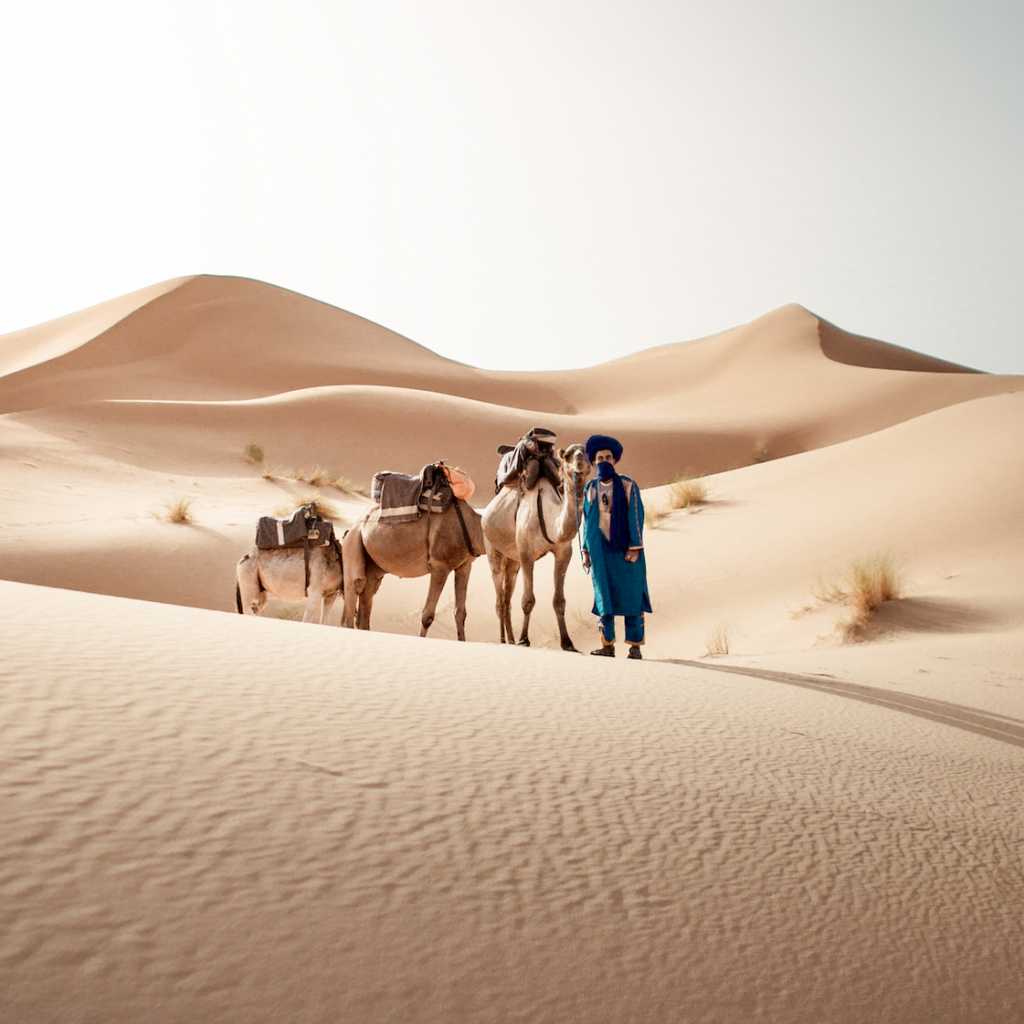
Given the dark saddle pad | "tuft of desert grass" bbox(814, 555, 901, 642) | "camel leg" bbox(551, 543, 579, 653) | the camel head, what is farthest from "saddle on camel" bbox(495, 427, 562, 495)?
"tuft of desert grass" bbox(814, 555, 901, 642)

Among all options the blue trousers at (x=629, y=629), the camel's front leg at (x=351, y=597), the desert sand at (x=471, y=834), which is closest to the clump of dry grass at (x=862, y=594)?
the blue trousers at (x=629, y=629)

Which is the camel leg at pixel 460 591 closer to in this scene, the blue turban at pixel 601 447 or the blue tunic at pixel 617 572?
the blue tunic at pixel 617 572

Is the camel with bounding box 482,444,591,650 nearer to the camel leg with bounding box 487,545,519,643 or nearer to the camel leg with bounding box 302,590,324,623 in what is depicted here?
the camel leg with bounding box 487,545,519,643

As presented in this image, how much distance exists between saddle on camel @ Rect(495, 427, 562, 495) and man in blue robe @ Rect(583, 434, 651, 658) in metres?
1.21

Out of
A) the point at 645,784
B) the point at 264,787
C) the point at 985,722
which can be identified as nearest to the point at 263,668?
the point at 264,787

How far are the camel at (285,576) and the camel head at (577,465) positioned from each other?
11.5ft

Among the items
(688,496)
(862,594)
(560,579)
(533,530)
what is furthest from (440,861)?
(688,496)

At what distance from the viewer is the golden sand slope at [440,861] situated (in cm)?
118

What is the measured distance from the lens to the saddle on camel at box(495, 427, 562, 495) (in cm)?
867

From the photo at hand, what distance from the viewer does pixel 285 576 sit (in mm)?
9984

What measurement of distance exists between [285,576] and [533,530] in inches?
130

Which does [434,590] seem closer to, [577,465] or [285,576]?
[285,576]

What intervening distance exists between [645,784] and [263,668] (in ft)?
3.69

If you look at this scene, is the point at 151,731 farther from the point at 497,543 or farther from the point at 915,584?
the point at 915,584
